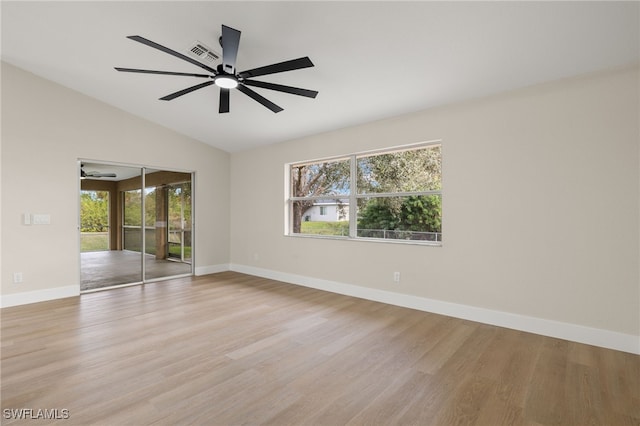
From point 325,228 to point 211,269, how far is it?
275 cm

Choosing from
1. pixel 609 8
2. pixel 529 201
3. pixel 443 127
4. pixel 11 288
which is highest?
pixel 609 8

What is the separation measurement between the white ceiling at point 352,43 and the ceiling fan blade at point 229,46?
0.46 metres

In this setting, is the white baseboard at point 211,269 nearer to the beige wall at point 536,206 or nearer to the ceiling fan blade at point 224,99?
the beige wall at point 536,206

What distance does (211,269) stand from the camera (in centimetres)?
643

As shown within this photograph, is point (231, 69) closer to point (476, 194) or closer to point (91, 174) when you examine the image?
point (476, 194)


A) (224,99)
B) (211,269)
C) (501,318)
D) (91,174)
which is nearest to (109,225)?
(91,174)

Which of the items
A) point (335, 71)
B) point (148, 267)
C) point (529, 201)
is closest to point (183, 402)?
point (335, 71)

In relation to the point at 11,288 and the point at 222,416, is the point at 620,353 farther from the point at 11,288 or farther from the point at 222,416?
the point at 11,288

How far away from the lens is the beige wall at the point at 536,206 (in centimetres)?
288

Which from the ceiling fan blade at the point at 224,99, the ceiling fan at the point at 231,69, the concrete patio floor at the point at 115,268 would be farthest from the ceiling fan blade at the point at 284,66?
the concrete patio floor at the point at 115,268

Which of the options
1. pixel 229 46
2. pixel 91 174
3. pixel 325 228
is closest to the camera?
pixel 229 46

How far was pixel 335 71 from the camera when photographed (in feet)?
11.1

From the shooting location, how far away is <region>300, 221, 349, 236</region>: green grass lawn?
16.5 ft

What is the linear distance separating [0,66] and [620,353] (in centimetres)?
757
